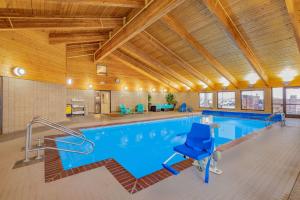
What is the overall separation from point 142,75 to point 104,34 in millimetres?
5983

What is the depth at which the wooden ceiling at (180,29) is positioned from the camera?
4.15 metres

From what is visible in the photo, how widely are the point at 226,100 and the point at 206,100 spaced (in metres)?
1.76

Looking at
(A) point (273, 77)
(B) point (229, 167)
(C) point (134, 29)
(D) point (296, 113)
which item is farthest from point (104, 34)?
(D) point (296, 113)

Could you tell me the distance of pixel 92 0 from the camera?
3590 millimetres

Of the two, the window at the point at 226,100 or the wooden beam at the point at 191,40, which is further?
the window at the point at 226,100

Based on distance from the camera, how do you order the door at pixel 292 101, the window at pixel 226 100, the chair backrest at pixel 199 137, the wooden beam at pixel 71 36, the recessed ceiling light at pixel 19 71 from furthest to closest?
1. the window at pixel 226 100
2. the door at pixel 292 101
3. the wooden beam at pixel 71 36
4. the recessed ceiling light at pixel 19 71
5. the chair backrest at pixel 199 137

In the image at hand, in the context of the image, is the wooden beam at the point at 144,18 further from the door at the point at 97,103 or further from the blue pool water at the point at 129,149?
the door at the point at 97,103

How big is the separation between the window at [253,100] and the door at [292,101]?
1220 mm

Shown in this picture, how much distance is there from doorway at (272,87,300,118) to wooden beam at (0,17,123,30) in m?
10.9

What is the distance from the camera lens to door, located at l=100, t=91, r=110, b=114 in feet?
35.0

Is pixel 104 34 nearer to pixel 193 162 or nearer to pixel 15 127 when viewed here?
pixel 15 127

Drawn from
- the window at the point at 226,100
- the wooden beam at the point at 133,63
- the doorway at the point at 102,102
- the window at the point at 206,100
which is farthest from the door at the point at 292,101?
the doorway at the point at 102,102

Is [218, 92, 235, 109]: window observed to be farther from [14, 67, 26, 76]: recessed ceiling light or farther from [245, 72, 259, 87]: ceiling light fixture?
[14, 67, 26, 76]: recessed ceiling light

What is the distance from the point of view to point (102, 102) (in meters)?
10.7
